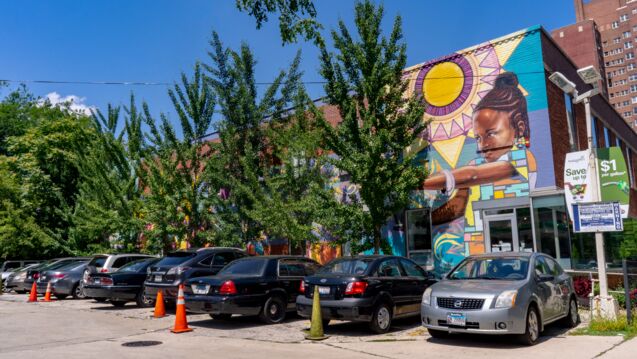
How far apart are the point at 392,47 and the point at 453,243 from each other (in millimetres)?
6844

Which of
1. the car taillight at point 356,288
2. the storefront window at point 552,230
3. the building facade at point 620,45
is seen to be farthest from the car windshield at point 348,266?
the building facade at point 620,45

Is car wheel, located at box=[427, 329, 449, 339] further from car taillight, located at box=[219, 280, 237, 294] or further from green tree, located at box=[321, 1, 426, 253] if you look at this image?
green tree, located at box=[321, 1, 426, 253]

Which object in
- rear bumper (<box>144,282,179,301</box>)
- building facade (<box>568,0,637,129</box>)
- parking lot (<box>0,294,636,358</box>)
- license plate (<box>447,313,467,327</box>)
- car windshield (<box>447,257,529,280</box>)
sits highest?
building facade (<box>568,0,637,129</box>)

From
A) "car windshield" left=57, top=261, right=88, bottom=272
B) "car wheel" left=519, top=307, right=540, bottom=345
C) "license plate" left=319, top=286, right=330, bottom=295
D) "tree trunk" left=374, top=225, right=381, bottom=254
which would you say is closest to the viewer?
"car wheel" left=519, top=307, right=540, bottom=345

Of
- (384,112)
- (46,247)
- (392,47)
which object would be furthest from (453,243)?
(46,247)

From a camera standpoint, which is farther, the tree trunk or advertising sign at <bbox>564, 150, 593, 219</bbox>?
the tree trunk

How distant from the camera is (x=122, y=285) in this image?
14828 millimetres

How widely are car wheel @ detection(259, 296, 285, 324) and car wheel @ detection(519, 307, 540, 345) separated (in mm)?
5324

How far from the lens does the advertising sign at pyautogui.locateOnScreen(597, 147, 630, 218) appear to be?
11305mm

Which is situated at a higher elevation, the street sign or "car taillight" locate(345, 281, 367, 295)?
the street sign

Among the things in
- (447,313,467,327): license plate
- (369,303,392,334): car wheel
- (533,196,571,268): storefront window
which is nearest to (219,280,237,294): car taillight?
(369,303,392,334): car wheel

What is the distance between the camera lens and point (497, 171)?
1628 centimetres

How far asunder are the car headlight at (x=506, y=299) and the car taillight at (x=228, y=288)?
5362 mm

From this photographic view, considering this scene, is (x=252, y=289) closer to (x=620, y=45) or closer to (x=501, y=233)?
(x=501, y=233)
